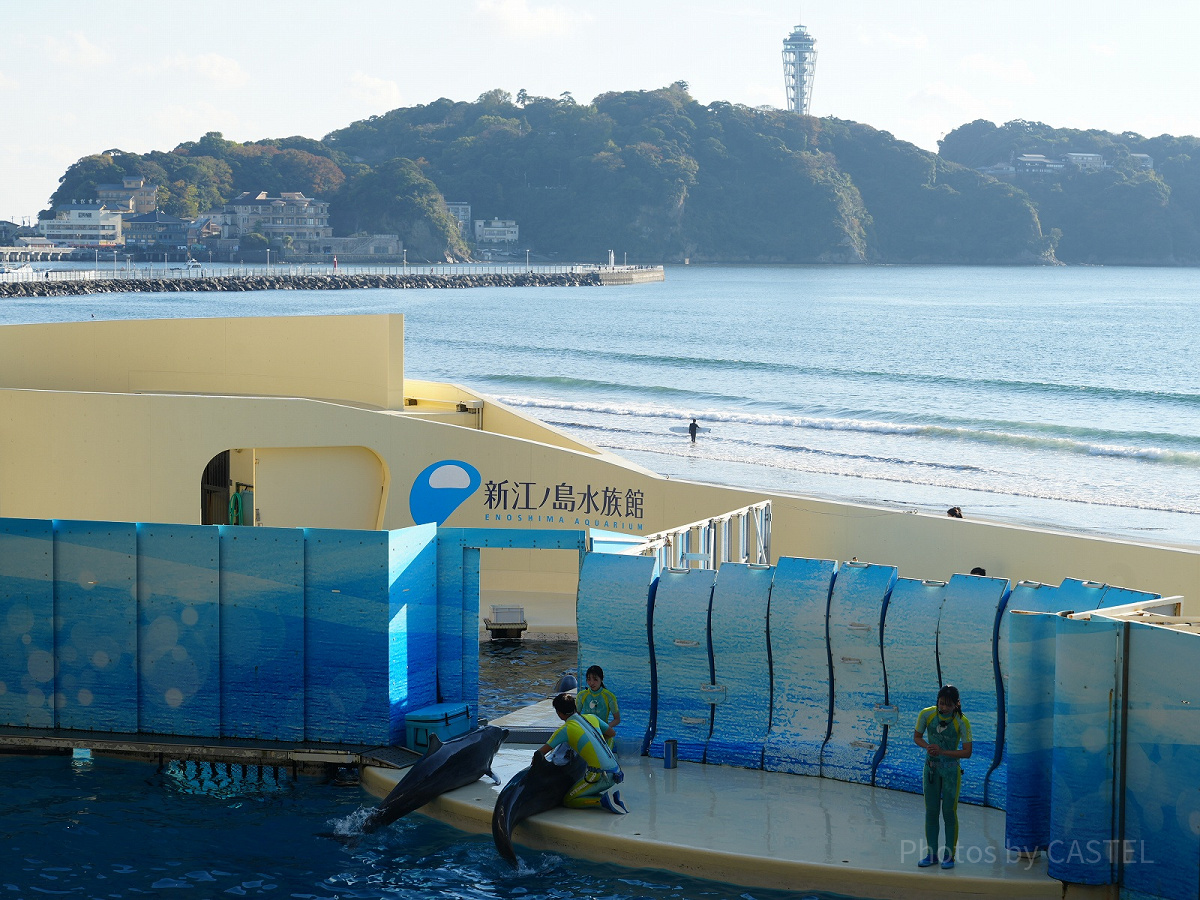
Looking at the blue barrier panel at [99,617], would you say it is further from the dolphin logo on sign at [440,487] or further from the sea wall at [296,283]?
the sea wall at [296,283]

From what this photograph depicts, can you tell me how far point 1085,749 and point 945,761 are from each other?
823 mm

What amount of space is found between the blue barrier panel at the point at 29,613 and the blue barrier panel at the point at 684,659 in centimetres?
496

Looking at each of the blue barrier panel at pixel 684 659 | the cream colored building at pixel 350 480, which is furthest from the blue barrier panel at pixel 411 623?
the cream colored building at pixel 350 480

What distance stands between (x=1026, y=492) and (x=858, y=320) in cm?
7351

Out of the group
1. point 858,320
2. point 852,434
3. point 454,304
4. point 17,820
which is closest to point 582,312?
point 454,304

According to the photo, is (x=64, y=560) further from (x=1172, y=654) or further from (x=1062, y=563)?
(x=1062, y=563)

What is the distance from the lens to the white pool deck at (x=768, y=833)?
792 centimetres

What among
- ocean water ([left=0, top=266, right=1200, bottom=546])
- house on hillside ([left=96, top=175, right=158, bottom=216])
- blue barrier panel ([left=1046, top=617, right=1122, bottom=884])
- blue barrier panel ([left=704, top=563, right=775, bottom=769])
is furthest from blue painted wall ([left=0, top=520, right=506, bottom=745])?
house on hillside ([left=96, top=175, right=158, bottom=216])

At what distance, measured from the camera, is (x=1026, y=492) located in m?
31.4

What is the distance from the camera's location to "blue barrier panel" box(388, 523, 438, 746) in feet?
33.5

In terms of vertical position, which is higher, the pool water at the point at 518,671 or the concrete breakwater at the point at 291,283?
the concrete breakwater at the point at 291,283

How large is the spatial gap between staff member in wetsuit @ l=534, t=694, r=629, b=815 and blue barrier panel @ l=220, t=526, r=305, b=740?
7.98 feet

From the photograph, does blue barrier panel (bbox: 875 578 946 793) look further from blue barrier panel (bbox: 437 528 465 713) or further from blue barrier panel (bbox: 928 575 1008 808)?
blue barrier panel (bbox: 437 528 465 713)

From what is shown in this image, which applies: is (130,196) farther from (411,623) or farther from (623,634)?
(623,634)
